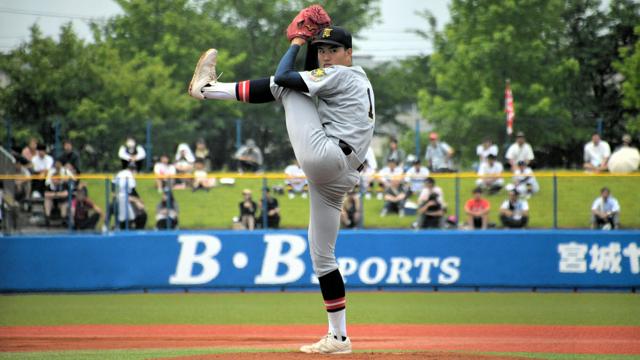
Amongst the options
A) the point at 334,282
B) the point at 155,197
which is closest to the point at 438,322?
the point at 334,282

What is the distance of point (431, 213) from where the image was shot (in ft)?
54.9

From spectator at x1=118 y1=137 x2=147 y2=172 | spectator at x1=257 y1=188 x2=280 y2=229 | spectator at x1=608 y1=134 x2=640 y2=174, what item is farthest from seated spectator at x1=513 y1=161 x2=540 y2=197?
spectator at x1=118 y1=137 x2=147 y2=172

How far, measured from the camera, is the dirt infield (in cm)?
902

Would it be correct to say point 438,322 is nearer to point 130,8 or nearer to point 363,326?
point 363,326

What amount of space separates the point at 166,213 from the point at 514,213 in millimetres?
6445

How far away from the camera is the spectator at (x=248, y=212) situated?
17.1 meters

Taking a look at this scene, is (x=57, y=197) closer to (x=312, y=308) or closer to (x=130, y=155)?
(x=130, y=155)

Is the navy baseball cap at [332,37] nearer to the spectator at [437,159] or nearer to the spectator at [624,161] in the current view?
the spectator at [624,161]

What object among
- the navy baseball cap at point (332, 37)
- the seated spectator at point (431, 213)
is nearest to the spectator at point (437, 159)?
the seated spectator at point (431, 213)

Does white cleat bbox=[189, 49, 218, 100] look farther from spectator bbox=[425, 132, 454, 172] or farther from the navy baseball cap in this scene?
spectator bbox=[425, 132, 454, 172]

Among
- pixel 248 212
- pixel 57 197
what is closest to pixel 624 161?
pixel 248 212

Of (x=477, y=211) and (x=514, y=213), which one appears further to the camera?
(x=477, y=211)

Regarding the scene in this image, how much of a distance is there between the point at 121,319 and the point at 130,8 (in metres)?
30.6

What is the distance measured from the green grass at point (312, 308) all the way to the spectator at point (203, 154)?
26.0 ft
